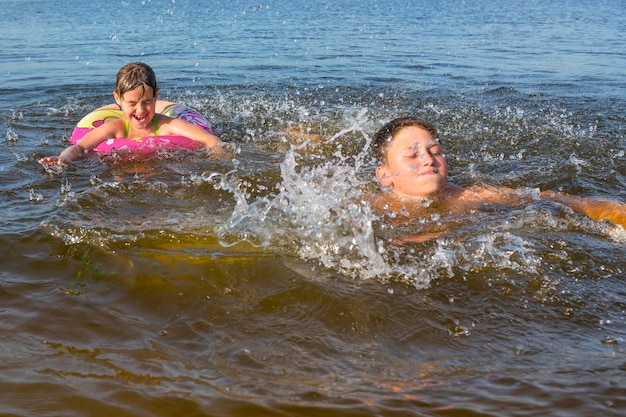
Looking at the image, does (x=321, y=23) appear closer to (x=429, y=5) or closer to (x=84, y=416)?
(x=429, y=5)

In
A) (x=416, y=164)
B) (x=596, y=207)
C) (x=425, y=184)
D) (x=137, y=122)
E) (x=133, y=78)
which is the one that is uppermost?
(x=133, y=78)

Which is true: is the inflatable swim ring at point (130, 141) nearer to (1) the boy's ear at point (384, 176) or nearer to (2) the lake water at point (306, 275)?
(2) the lake water at point (306, 275)

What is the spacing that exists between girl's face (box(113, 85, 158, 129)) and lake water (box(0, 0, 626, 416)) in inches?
22.1

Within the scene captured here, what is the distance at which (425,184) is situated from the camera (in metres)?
5.00

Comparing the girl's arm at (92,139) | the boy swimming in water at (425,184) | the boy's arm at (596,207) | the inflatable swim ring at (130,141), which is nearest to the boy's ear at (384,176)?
the boy swimming in water at (425,184)

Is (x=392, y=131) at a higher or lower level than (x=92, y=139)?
higher

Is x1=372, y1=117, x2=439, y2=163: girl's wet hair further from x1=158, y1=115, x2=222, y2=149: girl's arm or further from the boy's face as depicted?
x1=158, y1=115, x2=222, y2=149: girl's arm

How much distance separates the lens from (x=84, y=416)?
2576mm

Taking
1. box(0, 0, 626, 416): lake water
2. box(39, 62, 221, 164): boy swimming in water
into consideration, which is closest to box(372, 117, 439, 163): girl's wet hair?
box(0, 0, 626, 416): lake water

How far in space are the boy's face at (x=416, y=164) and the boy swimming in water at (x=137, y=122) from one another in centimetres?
215

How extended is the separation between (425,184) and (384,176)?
46cm

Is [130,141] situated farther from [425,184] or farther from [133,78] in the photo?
[425,184]

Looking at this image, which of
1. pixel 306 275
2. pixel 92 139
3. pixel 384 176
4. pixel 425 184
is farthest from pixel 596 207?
pixel 92 139

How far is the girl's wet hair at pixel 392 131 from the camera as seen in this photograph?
5.26m
